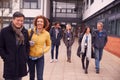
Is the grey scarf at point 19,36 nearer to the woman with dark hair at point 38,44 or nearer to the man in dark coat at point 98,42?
the woman with dark hair at point 38,44

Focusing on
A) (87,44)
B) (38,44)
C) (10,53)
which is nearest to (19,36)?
(10,53)

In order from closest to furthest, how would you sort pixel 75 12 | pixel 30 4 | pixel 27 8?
pixel 27 8 < pixel 30 4 < pixel 75 12

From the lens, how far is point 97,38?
11.8 metres

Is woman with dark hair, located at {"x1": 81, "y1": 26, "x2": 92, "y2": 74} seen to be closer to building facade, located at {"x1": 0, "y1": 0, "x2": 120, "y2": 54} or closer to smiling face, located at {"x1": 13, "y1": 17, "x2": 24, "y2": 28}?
smiling face, located at {"x1": 13, "y1": 17, "x2": 24, "y2": 28}

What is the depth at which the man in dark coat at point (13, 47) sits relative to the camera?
5305mm

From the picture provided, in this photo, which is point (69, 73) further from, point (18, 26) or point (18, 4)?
point (18, 4)

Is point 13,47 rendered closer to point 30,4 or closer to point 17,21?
point 17,21

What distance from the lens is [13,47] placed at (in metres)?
5.33

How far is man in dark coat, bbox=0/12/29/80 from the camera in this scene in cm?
530

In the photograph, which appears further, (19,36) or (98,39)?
(98,39)

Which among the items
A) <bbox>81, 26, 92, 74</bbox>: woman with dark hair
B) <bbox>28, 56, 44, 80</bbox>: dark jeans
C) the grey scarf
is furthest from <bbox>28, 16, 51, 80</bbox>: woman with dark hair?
<bbox>81, 26, 92, 74</bbox>: woman with dark hair

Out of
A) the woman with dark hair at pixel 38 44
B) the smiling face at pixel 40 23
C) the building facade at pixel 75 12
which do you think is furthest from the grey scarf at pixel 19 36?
the building facade at pixel 75 12

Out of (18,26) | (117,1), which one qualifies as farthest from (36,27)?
(117,1)

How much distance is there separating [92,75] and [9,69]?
615 centimetres
